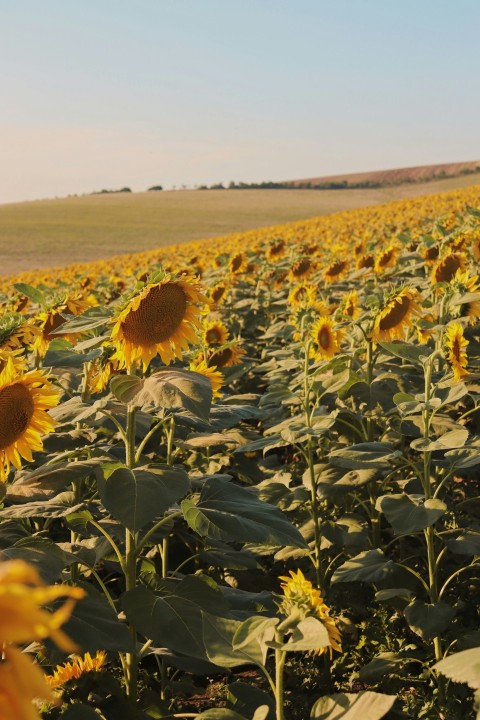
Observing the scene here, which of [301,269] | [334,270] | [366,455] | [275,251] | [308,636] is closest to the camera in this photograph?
[308,636]

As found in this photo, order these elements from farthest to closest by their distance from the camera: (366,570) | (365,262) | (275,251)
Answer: (275,251) → (365,262) → (366,570)

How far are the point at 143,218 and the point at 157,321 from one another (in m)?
49.2

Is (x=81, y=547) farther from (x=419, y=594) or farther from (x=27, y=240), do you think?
(x=27, y=240)

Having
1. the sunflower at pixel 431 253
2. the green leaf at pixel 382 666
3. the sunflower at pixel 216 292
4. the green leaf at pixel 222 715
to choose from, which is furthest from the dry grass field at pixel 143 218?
the green leaf at pixel 222 715

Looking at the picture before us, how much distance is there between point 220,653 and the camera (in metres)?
1.65

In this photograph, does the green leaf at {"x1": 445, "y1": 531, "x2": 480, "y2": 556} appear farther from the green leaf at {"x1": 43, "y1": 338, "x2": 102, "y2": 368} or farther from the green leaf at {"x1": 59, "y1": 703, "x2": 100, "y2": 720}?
the green leaf at {"x1": 59, "y1": 703, "x2": 100, "y2": 720}

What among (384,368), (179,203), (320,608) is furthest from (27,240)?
(320,608)

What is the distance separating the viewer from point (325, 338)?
4.46 m

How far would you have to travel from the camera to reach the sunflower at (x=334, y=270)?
7348 millimetres

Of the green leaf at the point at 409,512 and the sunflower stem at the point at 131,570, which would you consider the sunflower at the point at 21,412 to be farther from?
the green leaf at the point at 409,512

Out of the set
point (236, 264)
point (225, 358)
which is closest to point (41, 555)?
point (225, 358)

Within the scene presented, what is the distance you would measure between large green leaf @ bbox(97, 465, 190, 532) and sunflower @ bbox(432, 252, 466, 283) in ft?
11.4

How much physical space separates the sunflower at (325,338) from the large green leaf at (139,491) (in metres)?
2.30

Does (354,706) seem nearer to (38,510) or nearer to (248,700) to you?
(248,700)
